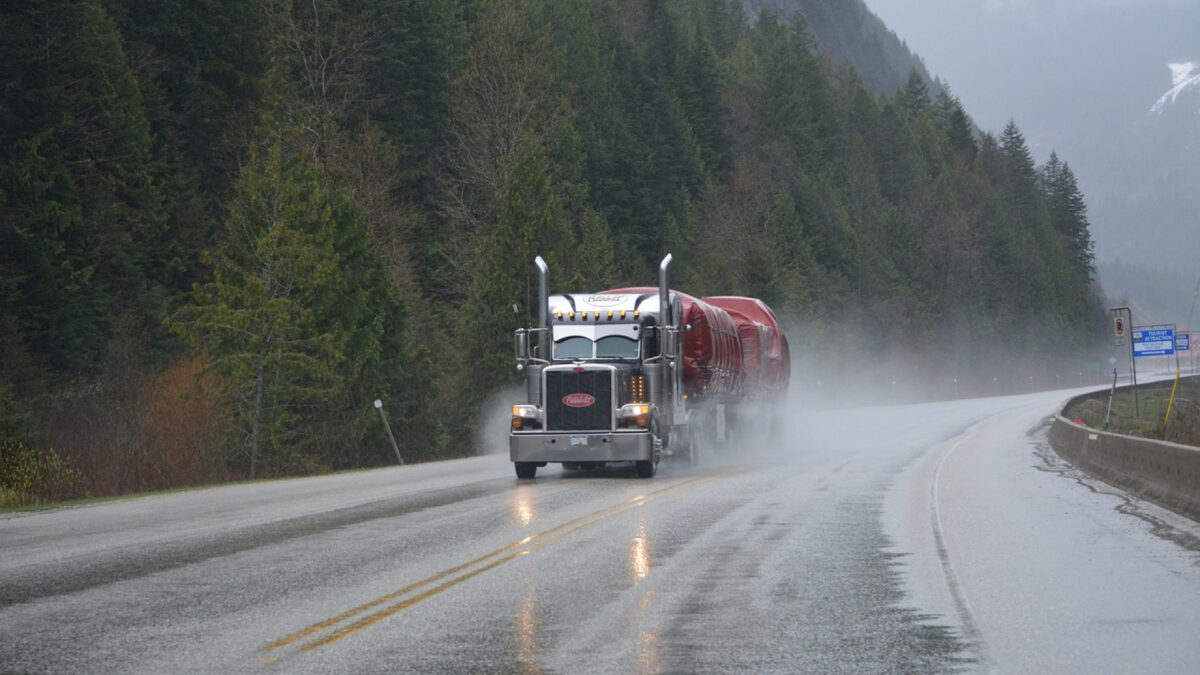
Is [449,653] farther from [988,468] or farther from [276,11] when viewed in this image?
[276,11]

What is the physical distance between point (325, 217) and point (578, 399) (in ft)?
50.3

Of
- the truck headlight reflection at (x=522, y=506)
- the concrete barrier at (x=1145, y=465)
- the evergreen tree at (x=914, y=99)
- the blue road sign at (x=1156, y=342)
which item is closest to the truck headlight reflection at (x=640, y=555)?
the truck headlight reflection at (x=522, y=506)

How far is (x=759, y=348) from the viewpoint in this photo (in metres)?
35.5

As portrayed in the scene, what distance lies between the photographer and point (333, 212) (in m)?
40.1

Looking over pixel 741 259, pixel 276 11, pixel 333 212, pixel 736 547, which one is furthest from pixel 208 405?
pixel 741 259

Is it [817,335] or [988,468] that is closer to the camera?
[988,468]

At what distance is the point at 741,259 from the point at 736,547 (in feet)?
216

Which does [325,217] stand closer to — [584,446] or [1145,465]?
[584,446]

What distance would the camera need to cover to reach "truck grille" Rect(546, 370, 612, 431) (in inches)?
902

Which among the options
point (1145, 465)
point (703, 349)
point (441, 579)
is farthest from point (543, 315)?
point (441, 579)

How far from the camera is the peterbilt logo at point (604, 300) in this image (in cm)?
2436

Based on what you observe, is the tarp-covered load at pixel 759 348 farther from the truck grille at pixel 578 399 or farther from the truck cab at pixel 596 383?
the truck grille at pixel 578 399

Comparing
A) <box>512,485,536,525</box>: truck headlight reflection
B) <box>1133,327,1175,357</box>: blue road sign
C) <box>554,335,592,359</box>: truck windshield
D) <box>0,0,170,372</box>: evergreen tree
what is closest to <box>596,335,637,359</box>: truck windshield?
<box>554,335,592,359</box>: truck windshield

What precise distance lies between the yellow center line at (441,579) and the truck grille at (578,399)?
464 centimetres
